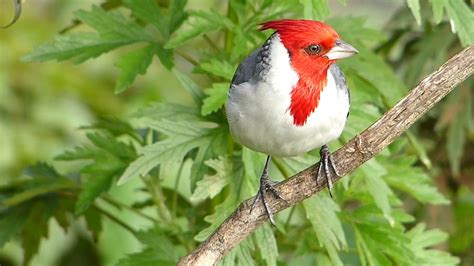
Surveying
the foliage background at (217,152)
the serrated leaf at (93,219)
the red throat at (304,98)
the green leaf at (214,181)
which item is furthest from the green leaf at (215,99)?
the serrated leaf at (93,219)

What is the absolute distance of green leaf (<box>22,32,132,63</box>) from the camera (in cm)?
238

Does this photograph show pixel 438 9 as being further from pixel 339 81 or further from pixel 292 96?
pixel 292 96

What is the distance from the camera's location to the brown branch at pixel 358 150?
76.1 inches

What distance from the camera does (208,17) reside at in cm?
228

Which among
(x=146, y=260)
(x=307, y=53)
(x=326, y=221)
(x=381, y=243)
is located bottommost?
(x=381, y=243)

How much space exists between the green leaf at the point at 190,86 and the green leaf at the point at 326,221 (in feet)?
1.12

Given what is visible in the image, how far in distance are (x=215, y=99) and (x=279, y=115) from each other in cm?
24

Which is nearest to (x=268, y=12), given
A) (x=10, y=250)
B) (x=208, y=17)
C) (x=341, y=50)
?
(x=208, y=17)

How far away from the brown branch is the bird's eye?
0.67 feet

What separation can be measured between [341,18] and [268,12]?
0.22m

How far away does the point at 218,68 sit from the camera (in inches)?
88.5

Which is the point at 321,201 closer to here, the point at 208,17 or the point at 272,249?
the point at 272,249

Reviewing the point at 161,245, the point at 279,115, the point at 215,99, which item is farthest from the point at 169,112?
the point at 279,115

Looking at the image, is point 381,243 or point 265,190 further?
point 381,243
